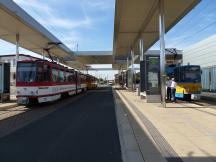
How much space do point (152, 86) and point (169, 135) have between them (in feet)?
38.3

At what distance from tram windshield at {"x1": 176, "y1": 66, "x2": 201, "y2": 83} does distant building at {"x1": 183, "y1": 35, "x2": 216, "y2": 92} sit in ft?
39.3

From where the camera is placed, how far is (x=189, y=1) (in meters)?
19.4

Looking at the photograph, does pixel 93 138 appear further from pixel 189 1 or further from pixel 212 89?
pixel 212 89

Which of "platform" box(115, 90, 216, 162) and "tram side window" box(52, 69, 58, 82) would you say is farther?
"tram side window" box(52, 69, 58, 82)

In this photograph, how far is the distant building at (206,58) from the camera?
36375 mm

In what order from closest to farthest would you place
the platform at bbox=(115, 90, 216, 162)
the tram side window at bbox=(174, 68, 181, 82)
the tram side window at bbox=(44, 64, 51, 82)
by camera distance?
the platform at bbox=(115, 90, 216, 162) → the tram side window at bbox=(44, 64, 51, 82) → the tram side window at bbox=(174, 68, 181, 82)

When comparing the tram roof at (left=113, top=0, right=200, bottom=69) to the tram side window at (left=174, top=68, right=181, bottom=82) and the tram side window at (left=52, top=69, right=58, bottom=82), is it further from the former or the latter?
the tram side window at (left=52, top=69, right=58, bottom=82)

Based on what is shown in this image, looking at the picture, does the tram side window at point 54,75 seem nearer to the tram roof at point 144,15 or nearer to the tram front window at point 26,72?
the tram front window at point 26,72

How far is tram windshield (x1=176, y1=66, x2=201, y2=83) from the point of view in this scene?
23573mm

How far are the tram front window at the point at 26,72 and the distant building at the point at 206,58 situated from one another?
22083mm

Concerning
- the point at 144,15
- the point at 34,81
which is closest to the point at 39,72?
the point at 34,81

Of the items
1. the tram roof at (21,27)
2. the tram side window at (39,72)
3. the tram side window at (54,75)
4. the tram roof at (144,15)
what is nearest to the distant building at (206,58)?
the tram roof at (144,15)

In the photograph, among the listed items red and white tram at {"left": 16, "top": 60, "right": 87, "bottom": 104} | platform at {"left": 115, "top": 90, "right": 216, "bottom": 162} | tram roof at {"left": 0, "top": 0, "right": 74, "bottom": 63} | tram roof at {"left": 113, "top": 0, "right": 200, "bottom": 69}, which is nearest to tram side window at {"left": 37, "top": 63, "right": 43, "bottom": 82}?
red and white tram at {"left": 16, "top": 60, "right": 87, "bottom": 104}

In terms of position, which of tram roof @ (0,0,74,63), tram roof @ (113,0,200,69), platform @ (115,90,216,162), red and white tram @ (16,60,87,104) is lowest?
platform @ (115,90,216,162)
